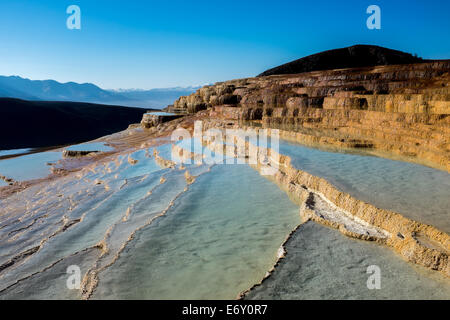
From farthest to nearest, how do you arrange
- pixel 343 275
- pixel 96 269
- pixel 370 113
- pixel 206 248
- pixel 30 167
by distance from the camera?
pixel 30 167 → pixel 370 113 → pixel 206 248 → pixel 96 269 → pixel 343 275

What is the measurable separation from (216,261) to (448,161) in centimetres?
476

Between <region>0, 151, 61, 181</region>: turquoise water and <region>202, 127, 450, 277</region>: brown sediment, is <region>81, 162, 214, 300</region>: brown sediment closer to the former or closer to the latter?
<region>202, 127, 450, 277</region>: brown sediment

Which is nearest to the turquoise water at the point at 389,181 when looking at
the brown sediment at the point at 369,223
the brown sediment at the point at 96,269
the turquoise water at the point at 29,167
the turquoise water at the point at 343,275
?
the brown sediment at the point at 369,223

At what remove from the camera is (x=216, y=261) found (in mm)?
3312

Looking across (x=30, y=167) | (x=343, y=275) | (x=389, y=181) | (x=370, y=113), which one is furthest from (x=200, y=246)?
(x=30, y=167)

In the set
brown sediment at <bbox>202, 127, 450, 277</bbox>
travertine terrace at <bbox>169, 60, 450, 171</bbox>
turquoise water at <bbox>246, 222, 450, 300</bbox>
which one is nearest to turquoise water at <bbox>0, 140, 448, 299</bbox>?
turquoise water at <bbox>246, 222, 450, 300</bbox>

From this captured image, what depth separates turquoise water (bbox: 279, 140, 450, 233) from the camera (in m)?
3.60

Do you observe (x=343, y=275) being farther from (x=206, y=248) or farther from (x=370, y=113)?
(x=370, y=113)

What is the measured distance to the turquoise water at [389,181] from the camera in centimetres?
360

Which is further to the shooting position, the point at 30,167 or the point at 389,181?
the point at 30,167

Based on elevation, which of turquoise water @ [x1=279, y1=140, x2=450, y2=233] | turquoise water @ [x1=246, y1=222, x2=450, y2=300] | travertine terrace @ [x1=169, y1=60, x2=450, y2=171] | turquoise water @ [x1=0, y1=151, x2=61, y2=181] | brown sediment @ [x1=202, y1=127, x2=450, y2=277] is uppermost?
travertine terrace @ [x1=169, y1=60, x2=450, y2=171]

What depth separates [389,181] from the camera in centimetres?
473

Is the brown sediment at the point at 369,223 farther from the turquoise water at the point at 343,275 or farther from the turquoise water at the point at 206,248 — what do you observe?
the turquoise water at the point at 206,248
